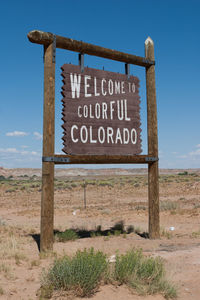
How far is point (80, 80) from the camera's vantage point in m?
8.47

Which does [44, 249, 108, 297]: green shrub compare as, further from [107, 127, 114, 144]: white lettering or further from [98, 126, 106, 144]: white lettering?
[107, 127, 114, 144]: white lettering

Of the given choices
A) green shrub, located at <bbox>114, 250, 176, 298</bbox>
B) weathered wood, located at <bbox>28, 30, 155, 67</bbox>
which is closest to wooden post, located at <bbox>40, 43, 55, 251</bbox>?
weathered wood, located at <bbox>28, 30, 155, 67</bbox>

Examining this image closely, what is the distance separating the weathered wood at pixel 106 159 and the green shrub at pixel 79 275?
337 cm

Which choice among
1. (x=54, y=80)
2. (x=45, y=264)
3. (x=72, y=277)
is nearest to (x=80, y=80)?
(x=54, y=80)

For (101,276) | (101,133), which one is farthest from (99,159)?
(101,276)

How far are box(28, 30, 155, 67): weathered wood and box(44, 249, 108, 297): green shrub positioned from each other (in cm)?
562

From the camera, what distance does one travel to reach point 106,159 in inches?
344

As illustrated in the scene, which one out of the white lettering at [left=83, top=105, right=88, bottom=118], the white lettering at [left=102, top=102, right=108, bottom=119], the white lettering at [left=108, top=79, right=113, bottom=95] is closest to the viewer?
the white lettering at [left=83, top=105, right=88, bottom=118]

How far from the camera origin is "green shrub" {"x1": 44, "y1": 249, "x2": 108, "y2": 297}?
469 centimetres

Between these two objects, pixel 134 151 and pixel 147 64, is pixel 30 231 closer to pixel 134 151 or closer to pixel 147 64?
pixel 134 151

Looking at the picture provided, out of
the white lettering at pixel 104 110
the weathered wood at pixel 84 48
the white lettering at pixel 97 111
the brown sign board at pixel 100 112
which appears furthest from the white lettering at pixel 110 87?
the weathered wood at pixel 84 48

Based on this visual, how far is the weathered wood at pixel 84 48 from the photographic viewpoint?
7.74m

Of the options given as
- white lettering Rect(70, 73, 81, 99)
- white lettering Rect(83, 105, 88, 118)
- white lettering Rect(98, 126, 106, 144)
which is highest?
white lettering Rect(70, 73, 81, 99)

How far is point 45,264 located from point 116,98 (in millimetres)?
5244
